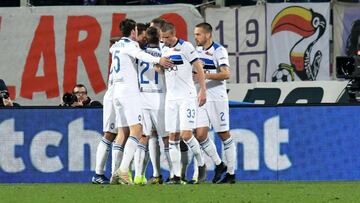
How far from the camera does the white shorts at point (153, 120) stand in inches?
677

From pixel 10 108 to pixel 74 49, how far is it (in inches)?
266

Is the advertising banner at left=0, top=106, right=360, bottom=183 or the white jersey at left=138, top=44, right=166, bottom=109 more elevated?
the white jersey at left=138, top=44, right=166, bottom=109

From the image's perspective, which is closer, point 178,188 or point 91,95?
point 178,188

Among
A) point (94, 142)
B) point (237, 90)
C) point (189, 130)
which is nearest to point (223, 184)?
point (189, 130)

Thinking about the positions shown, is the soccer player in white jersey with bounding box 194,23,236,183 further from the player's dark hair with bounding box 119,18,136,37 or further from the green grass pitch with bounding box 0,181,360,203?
the green grass pitch with bounding box 0,181,360,203

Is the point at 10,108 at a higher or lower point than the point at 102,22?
lower

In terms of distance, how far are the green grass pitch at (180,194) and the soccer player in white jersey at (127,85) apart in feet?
4.15

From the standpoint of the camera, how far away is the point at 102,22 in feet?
88.4

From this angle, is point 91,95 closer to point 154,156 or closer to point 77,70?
point 77,70

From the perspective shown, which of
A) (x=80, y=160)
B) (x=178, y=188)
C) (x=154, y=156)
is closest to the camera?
(x=178, y=188)

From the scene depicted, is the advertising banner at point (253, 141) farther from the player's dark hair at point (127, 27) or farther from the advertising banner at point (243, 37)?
the advertising banner at point (243, 37)

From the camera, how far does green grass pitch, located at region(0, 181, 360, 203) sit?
13258 millimetres

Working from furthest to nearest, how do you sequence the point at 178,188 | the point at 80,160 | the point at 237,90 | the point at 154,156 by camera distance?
the point at 237,90 < the point at 80,160 < the point at 154,156 < the point at 178,188

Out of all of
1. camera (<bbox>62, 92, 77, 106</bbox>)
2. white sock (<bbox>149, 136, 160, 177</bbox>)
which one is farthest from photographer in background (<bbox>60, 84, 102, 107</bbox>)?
white sock (<bbox>149, 136, 160, 177</bbox>)
